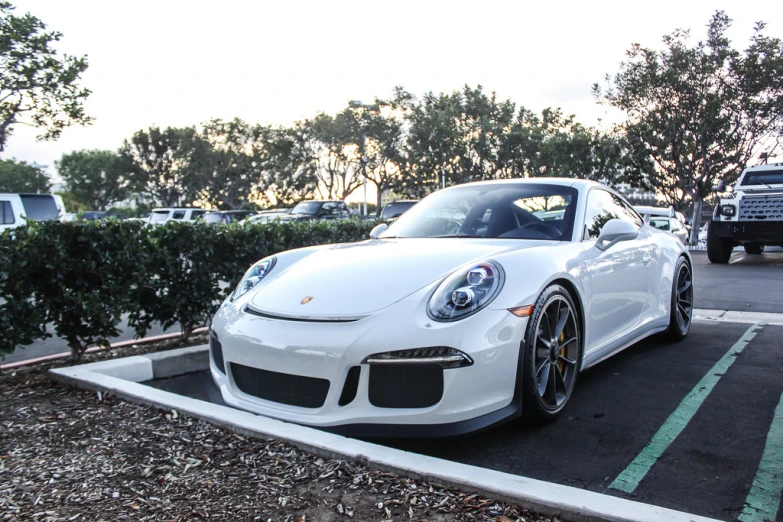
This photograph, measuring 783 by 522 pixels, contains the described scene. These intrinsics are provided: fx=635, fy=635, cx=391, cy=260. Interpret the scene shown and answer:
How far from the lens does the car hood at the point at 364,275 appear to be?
308 cm

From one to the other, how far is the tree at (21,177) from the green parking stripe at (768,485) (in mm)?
53171

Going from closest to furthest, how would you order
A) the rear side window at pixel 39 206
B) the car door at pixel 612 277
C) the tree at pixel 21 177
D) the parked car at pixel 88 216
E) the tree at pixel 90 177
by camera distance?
the car door at pixel 612 277
the parked car at pixel 88 216
the rear side window at pixel 39 206
the tree at pixel 21 177
the tree at pixel 90 177

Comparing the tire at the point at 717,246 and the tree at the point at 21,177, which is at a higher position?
the tree at the point at 21,177

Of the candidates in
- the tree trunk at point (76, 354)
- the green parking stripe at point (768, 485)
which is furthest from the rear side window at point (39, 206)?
the green parking stripe at point (768, 485)

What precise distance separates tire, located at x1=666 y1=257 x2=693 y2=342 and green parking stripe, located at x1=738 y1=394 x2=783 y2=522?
83.7 inches

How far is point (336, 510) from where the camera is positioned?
7.46 feet

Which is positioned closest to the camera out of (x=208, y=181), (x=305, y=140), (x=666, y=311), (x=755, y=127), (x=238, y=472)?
(x=238, y=472)

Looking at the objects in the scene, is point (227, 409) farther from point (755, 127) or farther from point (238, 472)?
point (755, 127)

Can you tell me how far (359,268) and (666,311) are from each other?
9.60 ft

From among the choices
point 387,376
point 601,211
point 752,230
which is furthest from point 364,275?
point 752,230

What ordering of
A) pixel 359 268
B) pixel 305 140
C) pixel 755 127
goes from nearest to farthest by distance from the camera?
1. pixel 359 268
2. pixel 755 127
3. pixel 305 140

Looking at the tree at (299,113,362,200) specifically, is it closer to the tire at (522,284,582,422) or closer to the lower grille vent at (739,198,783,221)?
the lower grille vent at (739,198,783,221)

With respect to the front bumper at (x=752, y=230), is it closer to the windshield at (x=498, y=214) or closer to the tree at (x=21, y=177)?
the windshield at (x=498, y=214)

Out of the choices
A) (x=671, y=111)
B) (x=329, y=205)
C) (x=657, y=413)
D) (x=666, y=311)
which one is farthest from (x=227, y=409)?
(x=671, y=111)
